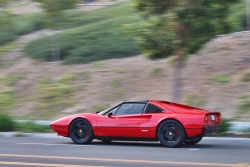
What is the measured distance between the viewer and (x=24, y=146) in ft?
39.6

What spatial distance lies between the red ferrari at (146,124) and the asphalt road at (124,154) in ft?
0.89

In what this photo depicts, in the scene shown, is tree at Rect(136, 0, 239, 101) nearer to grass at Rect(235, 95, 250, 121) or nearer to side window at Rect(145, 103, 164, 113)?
grass at Rect(235, 95, 250, 121)

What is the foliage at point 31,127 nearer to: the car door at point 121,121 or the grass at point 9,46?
the car door at point 121,121

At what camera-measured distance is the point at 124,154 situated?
10.2 metres

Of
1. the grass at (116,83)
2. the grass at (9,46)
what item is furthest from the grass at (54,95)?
the grass at (9,46)

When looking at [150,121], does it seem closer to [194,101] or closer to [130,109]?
[130,109]

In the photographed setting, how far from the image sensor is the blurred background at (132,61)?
1497 cm

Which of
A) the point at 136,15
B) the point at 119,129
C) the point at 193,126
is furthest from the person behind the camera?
the point at 136,15

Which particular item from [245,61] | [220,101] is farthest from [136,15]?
[220,101]

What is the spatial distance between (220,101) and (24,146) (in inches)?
332

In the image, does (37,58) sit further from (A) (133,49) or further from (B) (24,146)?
(B) (24,146)

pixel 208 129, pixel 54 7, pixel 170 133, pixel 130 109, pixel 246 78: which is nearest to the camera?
pixel 208 129

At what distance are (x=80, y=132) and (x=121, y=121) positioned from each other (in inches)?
48.1

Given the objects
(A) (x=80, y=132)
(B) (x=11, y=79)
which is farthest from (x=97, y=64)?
(A) (x=80, y=132)
